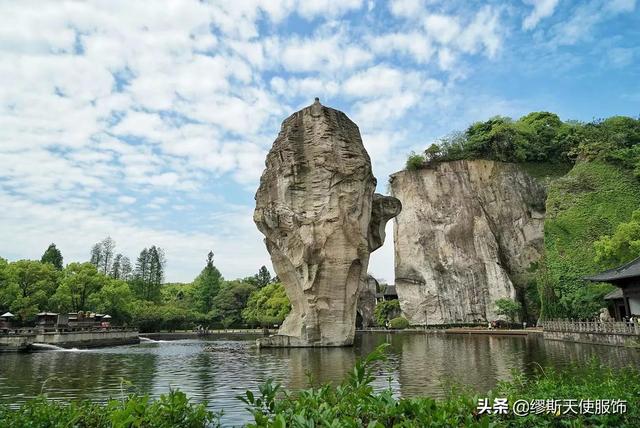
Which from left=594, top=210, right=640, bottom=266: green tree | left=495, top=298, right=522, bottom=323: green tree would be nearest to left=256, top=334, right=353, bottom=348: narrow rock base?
left=594, top=210, right=640, bottom=266: green tree

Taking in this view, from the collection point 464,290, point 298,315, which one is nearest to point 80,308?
point 298,315

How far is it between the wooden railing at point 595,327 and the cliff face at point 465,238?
73.2 feet

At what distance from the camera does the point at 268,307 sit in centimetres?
6575

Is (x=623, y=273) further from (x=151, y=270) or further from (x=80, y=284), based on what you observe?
(x=151, y=270)

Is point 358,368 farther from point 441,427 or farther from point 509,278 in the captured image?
point 509,278

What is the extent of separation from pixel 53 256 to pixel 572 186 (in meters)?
66.3

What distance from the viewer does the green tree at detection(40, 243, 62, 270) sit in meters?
66.3

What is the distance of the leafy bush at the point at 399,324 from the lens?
59.9 metres

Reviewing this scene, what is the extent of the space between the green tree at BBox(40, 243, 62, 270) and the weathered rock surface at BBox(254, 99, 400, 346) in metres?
46.7

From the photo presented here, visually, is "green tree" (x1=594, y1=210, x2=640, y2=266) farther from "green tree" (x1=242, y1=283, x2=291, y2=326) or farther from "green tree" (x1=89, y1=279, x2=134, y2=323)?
"green tree" (x1=89, y1=279, x2=134, y2=323)

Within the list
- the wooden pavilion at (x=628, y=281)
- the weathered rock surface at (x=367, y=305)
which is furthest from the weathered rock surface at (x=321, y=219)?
the weathered rock surface at (x=367, y=305)

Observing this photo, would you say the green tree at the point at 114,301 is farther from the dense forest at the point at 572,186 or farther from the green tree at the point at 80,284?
the dense forest at the point at 572,186

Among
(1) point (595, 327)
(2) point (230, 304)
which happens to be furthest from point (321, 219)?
(2) point (230, 304)

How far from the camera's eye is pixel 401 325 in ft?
197
